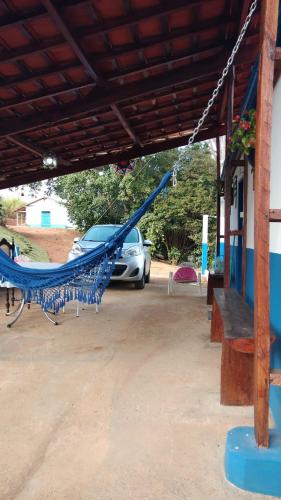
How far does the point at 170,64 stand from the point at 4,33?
1.46 meters

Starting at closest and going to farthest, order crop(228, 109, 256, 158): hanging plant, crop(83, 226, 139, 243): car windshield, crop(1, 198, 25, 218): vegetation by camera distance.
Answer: crop(228, 109, 256, 158): hanging plant < crop(83, 226, 139, 243): car windshield < crop(1, 198, 25, 218): vegetation

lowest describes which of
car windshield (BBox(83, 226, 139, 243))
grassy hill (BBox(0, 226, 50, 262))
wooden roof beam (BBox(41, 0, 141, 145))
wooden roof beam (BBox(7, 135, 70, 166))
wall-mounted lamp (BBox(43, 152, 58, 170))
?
grassy hill (BBox(0, 226, 50, 262))

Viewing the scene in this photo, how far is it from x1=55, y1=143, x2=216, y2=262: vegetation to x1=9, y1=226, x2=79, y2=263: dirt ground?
2204 millimetres

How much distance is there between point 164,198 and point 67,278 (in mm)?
8726

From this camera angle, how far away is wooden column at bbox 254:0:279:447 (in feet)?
4.93

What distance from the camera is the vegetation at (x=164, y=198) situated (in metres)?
12.9

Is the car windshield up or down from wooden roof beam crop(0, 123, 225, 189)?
down

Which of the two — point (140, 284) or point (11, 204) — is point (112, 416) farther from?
point (11, 204)

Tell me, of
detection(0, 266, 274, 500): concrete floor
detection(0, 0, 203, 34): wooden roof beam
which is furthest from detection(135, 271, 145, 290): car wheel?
detection(0, 0, 203, 34): wooden roof beam

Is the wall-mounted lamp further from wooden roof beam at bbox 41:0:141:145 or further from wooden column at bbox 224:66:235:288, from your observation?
wooden column at bbox 224:66:235:288

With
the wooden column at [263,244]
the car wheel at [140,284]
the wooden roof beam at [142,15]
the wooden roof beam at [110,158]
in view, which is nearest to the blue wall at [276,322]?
the wooden column at [263,244]

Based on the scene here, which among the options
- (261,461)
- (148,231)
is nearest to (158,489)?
(261,461)

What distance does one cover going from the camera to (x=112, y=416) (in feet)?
7.00

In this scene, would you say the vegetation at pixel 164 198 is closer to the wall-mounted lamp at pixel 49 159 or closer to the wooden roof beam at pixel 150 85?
the wall-mounted lamp at pixel 49 159
